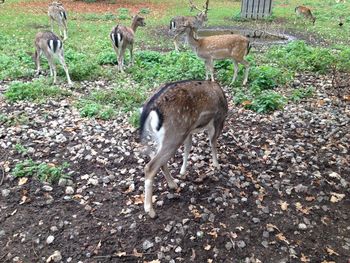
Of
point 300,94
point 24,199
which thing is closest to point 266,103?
point 300,94

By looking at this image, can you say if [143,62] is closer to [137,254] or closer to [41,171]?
[41,171]

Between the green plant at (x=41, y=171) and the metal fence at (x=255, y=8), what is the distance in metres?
14.7

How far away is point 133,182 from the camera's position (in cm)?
461

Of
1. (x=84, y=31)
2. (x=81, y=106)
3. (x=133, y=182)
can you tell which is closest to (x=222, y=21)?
(x=84, y=31)

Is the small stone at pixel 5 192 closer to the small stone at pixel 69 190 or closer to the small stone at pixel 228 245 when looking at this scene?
the small stone at pixel 69 190

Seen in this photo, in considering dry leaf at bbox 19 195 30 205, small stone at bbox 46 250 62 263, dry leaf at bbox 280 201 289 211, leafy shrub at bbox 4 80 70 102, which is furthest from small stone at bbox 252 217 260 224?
leafy shrub at bbox 4 80 70 102

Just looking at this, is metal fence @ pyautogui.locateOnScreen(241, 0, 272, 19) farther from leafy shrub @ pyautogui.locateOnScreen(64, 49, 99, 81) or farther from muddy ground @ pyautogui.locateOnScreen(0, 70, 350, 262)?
muddy ground @ pyautogui.locateOnScreen(0, 70, 350, 262)

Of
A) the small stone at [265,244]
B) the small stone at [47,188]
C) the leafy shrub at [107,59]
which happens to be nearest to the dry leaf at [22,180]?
the small stone at [47,188]

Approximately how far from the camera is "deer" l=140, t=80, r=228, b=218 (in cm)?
384

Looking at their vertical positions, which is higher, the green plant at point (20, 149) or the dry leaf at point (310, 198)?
the green plant at point (20, 149)

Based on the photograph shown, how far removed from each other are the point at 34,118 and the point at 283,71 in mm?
5221

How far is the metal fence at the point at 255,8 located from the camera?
17500mm

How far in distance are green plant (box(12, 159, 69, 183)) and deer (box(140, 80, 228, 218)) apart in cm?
124

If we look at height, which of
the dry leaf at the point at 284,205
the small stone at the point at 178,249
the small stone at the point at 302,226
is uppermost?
the dry leaf at the point at 284,205
